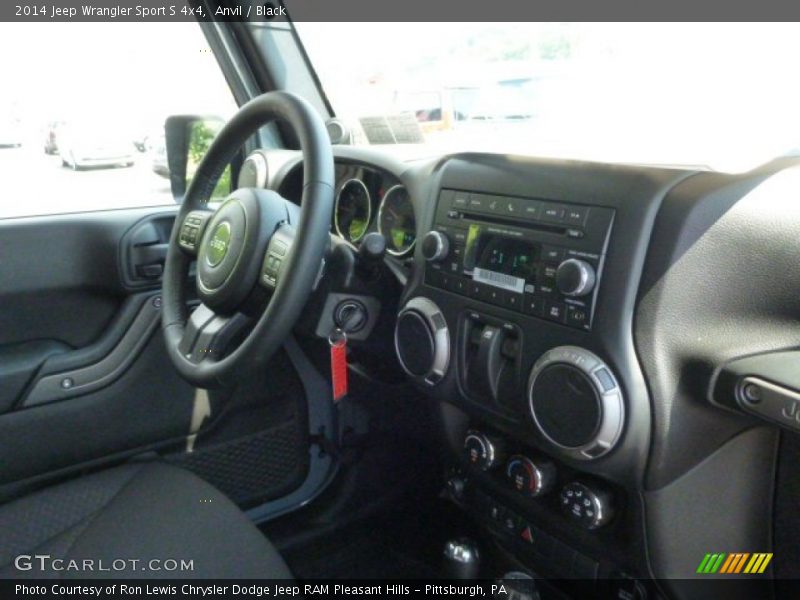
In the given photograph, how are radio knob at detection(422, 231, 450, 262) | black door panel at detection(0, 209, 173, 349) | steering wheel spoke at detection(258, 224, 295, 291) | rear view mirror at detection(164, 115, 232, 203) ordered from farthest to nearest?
rear view mirror at detection(164, 115, 232, 203)
black door panel at detection(0, 209, 173, 349)
radio knob at detection(422, 231, 450, 262)
steering wheel spoke at detection(258, 224, 295, 291)

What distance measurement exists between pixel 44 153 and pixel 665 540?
5.69 ft

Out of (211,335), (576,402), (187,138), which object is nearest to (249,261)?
(211,335)

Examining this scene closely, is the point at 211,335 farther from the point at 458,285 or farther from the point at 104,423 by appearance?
the point at 104,423

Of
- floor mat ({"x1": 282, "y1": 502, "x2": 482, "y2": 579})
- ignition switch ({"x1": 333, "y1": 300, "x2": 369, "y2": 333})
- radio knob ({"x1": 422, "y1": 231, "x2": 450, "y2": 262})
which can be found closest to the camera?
radio knob ({"x1": 422, "y1": 231, "x2": 450, "y2": 262})

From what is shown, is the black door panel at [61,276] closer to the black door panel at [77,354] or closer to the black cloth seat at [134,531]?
the black door panel at [77,354]

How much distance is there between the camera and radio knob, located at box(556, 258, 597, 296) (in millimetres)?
1007

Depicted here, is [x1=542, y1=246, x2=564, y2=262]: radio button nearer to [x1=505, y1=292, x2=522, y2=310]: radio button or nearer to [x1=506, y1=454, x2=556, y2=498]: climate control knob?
[x1=505, y1=292, x2=522, y2=310]: radio button

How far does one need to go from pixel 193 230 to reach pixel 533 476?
2.72 feet

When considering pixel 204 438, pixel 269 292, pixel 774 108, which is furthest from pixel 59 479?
pixel 774 108

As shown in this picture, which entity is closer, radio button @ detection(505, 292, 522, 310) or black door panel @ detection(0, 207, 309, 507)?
radio button @ detection(505, 292, 522, 310)

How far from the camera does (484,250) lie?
1.23m

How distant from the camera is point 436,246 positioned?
1.28 metres

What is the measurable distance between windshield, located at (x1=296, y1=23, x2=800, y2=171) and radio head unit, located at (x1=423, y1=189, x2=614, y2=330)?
0.47 ft

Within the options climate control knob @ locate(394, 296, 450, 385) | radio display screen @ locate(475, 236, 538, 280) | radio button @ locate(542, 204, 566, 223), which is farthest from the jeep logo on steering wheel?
radio button @ locate(542, 204, 566, 223)
